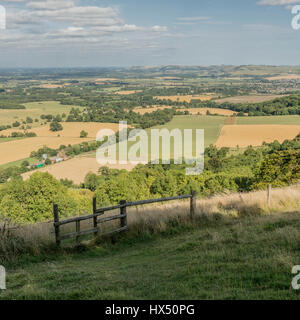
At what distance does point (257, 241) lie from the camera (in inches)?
281

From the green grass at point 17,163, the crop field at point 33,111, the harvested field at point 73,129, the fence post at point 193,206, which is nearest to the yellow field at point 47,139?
the harvested field at point 73,129

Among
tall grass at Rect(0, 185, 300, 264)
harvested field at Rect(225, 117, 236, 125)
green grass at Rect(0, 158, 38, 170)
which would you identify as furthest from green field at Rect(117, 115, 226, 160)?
tall grass at Rect(0, 185, 300, 264)

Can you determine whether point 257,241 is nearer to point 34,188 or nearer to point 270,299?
point 270,299

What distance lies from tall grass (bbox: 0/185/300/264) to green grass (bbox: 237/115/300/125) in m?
73.1

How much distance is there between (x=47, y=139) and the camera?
74.2 metres

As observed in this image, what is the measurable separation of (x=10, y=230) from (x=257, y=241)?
600 centimetres

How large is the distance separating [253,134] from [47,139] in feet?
144

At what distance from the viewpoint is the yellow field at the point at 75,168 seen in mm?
51250

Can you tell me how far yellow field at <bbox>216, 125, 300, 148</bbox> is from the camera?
63.6m

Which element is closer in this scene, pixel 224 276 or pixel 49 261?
pixel 224 276

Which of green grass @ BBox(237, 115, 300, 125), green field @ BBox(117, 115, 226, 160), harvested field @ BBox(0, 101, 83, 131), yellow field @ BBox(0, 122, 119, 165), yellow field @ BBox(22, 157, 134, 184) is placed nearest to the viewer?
yellow field @ BBox(22, 157, 134, 184)

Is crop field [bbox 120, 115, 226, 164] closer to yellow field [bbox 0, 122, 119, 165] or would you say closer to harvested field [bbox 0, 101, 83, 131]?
yellow field [bbox 0, 122, 119, 165]

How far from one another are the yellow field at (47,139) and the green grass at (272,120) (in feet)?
107
